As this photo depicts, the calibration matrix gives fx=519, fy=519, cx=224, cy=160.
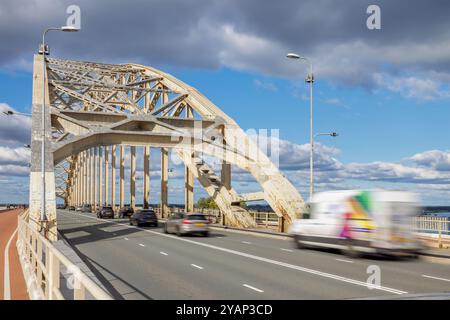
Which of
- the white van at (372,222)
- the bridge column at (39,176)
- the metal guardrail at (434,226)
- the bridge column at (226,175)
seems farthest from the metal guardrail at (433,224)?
the bridge column at (226,175)

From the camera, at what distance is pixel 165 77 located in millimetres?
49812

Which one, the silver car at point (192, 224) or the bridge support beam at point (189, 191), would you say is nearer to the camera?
the silver car at point (192, 224)

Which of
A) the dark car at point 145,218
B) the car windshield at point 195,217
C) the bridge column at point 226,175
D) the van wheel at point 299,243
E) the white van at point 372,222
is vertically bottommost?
the dark car at point 145,218

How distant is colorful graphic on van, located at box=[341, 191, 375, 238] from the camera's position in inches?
741

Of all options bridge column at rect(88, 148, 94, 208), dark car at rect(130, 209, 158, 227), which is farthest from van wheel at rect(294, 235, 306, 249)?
bridge column at rect(88, 148, 94, 208)

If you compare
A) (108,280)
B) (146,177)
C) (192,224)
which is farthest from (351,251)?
(146,177)

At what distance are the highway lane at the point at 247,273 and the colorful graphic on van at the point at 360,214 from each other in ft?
3.90

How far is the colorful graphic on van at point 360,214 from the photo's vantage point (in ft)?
61.7

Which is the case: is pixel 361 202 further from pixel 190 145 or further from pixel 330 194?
pixel 190 145

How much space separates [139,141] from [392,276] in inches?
978

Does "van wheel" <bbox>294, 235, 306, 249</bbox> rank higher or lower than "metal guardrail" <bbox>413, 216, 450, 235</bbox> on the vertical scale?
lower

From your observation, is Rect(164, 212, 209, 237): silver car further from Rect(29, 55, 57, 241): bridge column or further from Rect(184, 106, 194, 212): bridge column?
Rect(184, 106, 194, 212): bridge column

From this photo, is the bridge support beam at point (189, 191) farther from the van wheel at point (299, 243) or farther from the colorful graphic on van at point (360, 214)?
the colorful graphic on van at point (360, 214)

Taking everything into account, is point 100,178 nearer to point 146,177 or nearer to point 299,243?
point 146,177
